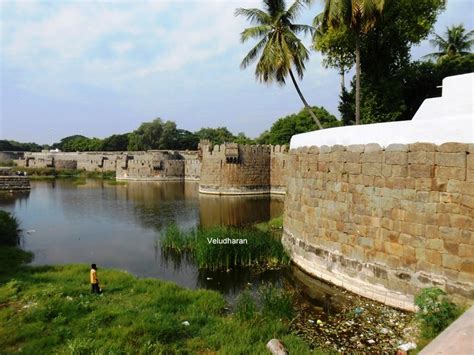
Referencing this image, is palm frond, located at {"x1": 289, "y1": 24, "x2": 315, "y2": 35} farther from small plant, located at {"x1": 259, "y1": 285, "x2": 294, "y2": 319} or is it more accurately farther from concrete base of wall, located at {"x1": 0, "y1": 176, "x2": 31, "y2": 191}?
concrete base of wall, located at {"x1": 0, "y1": 176, "x2": 31, "y2": 191}

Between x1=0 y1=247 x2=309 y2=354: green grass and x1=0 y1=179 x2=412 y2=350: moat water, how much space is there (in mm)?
1168

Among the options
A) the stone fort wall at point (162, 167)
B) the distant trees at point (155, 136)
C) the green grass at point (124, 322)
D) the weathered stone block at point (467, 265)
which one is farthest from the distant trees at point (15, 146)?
the weathered stone block at point (467, 265)

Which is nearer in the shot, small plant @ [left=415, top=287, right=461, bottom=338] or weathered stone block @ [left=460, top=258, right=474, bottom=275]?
small plant @ [left=415, top=287, right=461, bottom=338]

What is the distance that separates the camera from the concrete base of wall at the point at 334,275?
23.2 ft

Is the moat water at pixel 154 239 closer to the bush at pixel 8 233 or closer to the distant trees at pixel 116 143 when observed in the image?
the bush at pixel 8 233

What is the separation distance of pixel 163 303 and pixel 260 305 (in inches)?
82.6

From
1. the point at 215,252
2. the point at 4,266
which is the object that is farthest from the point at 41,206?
the point at 215,252

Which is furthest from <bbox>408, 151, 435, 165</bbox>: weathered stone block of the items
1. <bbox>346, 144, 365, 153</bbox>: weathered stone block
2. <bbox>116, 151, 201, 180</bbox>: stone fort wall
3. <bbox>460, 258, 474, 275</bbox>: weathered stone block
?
<bbox>116, 151, 201, 180</bbox>: stone fort wall

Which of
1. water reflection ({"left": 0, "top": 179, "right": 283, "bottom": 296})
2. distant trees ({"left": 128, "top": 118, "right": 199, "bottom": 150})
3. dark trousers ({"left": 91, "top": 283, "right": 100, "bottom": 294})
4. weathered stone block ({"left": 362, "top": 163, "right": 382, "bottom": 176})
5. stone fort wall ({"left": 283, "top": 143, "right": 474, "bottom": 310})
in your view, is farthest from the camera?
distant trees ({"left": 128, "top": 118, "right": 199, "bottom": 150})

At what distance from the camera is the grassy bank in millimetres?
55594

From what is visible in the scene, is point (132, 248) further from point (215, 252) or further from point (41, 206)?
point (41, 206)

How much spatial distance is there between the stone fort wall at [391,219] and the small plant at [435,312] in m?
0.47

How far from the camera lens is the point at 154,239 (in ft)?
48.9

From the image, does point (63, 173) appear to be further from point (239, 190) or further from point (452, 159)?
point (452, 159)
